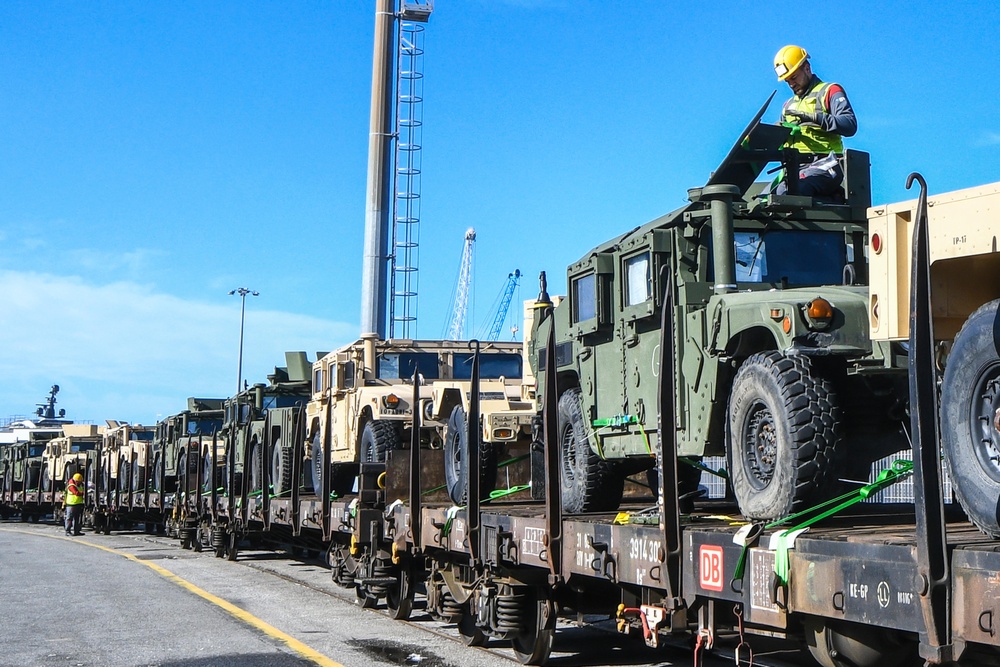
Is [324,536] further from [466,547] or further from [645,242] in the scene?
[645,242]

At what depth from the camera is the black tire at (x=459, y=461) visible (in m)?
10.9

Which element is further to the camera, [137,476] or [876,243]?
[137,476]

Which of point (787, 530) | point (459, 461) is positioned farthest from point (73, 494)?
point (787, 530)

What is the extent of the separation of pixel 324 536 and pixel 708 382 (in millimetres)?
8274

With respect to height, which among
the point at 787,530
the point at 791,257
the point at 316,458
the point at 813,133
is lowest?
the point at 787,530

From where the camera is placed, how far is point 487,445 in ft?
37.3

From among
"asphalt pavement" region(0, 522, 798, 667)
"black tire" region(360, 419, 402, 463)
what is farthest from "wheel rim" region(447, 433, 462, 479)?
"black tire" region(360, 419, 402, 463)

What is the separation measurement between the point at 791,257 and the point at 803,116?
984 millimetres

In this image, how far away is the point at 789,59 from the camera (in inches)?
312

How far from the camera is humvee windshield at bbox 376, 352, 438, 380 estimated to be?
1658cm

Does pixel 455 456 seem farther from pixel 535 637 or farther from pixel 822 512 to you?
pixel 822 512

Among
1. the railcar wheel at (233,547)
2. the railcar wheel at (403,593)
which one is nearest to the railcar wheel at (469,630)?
the railcar wheel at (403,593)

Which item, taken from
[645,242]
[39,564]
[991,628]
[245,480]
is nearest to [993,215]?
[991,628]

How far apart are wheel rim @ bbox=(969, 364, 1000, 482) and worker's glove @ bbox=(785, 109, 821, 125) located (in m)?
3.73
